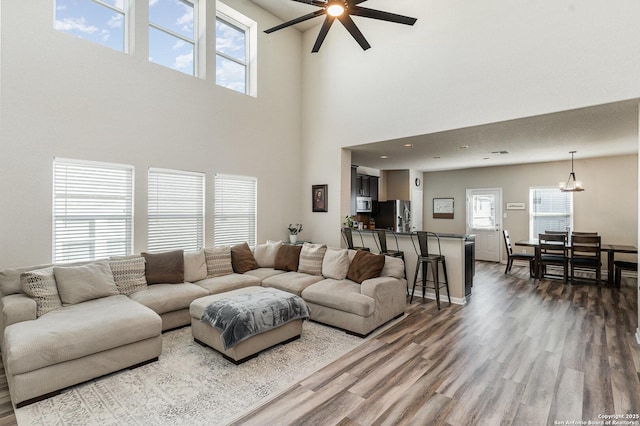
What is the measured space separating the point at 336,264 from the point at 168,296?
2212 millimetres

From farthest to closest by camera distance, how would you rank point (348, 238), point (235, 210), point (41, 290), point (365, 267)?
point (348, 238), point (235, 210), point (365, 267), point (41, 290)

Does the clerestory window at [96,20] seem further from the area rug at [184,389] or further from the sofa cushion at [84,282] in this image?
the area rug at [184,389]

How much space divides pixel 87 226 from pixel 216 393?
2.91 m

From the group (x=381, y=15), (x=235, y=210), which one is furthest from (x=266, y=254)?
(x=381, y=15)

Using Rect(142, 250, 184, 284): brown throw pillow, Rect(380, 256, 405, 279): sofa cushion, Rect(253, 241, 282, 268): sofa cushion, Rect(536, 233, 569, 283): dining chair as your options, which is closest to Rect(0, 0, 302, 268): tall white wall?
Rect(142, 250, 184, 284): brown throw pillow

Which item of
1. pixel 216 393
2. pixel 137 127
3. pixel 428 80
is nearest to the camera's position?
pixel 216 393

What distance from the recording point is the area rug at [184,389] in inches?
87.2

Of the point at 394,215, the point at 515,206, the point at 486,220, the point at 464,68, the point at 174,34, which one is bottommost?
the point at 486,220

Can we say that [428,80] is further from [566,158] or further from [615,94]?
[566,158]

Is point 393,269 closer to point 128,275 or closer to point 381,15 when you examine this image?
point 381,15

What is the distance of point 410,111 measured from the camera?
498 centimetres

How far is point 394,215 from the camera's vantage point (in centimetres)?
866

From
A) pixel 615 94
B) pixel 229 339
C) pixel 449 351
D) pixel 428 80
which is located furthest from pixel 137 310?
pixel 615 94

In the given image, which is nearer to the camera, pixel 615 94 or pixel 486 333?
pixel 615 94
